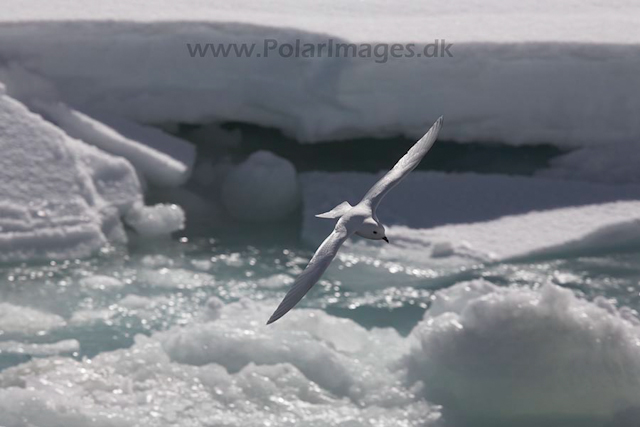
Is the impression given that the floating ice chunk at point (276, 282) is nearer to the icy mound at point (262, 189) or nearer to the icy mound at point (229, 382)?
the icy mound at point (229, 382)

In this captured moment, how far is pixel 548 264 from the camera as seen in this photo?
18.6 feet

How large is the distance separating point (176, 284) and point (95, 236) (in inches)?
20.9

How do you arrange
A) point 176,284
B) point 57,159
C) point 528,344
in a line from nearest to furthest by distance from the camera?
1. point 528,344
2. point 176,284
3. point 57,159

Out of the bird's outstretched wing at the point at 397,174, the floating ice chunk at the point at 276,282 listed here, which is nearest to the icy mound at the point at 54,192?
the floating ice chunk at the point at 276,282

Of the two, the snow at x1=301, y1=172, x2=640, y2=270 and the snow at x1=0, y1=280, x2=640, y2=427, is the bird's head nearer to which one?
the snow at x1=0, y1=280, x2=640, y2=427

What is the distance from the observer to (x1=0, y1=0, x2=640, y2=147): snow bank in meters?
6.37

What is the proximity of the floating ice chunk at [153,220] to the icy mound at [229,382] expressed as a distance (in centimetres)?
113

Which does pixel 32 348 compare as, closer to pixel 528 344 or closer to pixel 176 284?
pixel 176 284

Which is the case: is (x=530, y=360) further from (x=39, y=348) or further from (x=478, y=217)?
(x=39, y=348)

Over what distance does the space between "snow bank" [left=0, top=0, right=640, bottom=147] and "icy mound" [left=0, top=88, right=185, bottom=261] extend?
51 centimetres

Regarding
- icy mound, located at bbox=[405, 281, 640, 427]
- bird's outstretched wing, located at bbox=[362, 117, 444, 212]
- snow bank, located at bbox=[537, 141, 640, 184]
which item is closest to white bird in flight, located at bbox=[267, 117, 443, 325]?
bird's outstretched wing, located at bbox=[362, 117, 444, 212]

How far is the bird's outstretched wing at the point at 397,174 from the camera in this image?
394 centimetres

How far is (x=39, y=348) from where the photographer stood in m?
4.76

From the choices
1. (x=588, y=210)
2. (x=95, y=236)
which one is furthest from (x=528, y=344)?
(x=95, y=236)
